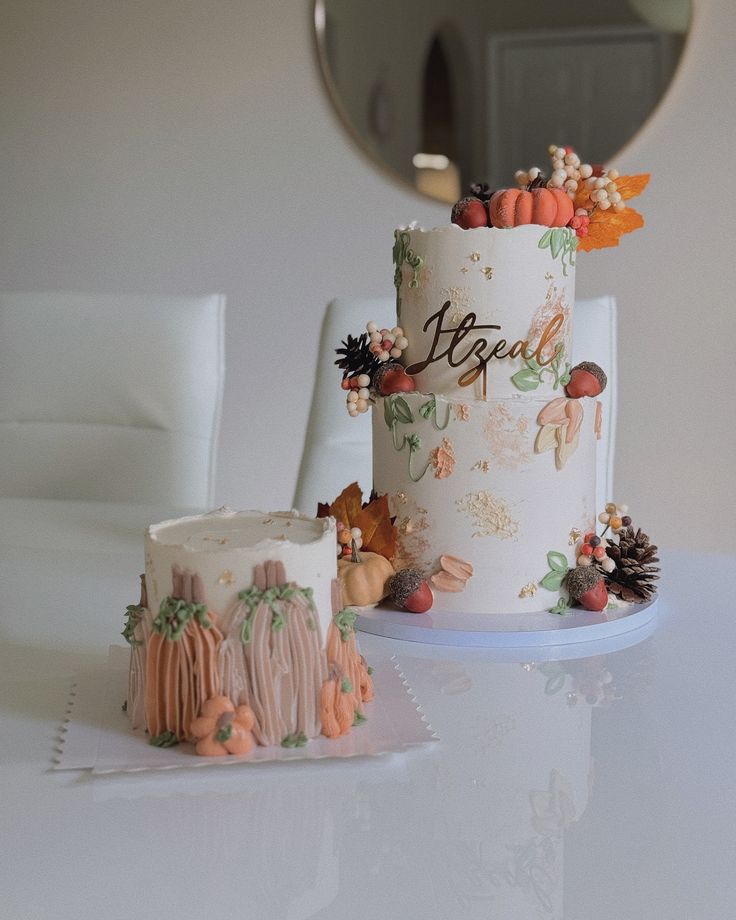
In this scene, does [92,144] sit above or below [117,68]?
below

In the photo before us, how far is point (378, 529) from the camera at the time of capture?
1063mm

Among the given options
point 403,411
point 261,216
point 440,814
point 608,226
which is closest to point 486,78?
point 261,216

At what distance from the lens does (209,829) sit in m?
0.61

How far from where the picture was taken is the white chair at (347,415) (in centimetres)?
175

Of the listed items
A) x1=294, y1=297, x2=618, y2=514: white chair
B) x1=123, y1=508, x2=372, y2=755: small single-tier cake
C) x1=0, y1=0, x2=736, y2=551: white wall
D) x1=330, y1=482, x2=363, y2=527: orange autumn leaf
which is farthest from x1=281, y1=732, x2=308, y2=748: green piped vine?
x1=0, y1=0, x2=736, y2=551: white wall

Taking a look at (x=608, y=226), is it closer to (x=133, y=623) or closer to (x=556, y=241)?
(x=556, y=241)

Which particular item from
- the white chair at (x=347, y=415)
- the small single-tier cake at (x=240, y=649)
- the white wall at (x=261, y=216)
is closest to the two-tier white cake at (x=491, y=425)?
the small single-tier cake at (x=240, y=649)

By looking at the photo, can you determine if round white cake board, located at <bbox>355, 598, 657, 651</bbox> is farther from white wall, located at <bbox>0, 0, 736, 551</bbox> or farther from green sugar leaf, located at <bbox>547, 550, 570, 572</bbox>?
white wall, located at <bbox>0, 0, 736, 551</bbox>

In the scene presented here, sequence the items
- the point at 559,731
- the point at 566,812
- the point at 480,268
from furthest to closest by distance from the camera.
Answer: the point at 480,268 → the point at 559,731 → the point at 566,812

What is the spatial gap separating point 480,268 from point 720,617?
409 mm

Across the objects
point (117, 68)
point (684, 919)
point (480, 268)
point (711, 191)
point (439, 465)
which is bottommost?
point (684, 919)

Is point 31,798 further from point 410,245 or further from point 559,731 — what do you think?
point 410,245

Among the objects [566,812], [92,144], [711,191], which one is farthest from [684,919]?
[92,144]

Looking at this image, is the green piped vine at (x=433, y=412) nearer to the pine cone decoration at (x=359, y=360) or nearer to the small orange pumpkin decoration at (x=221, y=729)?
the pine cone decoration at (x=359, y=360)
